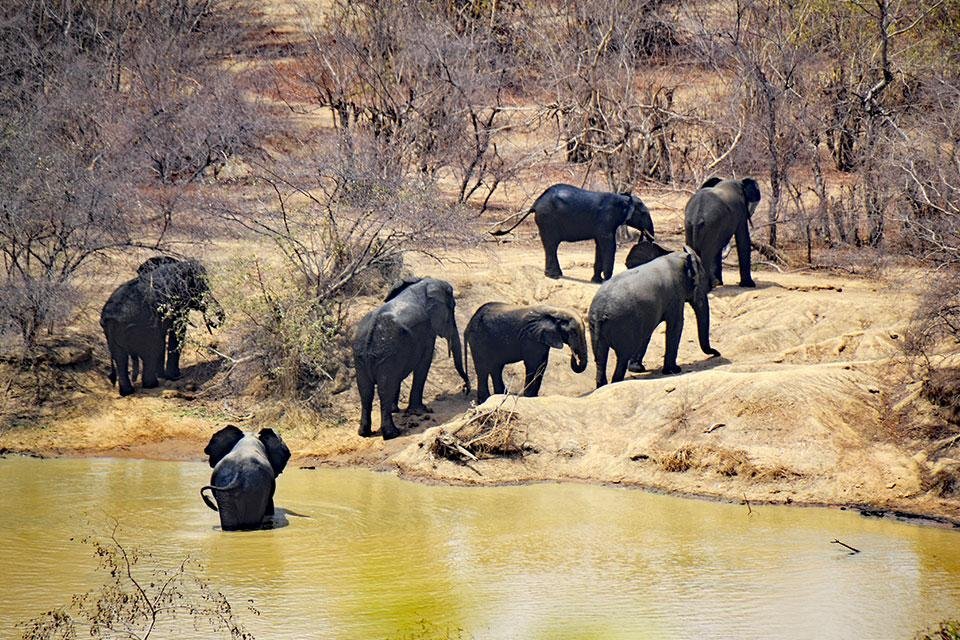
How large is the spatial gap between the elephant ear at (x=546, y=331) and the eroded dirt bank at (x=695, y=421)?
71 cm

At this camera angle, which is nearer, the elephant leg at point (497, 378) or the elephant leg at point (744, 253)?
the elephant leg at point (497, 378)

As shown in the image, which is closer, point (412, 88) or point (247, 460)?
point (247, 460)

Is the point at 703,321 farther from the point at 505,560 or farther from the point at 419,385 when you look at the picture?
the point at 505,560

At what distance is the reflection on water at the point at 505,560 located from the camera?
10805 millimetres

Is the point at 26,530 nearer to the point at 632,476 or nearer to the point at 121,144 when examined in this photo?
the point at 632,476

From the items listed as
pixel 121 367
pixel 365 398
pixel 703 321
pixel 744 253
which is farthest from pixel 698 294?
pixel 121 367

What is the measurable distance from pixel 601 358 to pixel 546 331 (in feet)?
2.65

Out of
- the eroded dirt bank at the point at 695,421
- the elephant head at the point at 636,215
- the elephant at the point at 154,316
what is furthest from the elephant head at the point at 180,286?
the elephant head at the point at 636,215

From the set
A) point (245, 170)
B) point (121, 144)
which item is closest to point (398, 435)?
point (121, 144)

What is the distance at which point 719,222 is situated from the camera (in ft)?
67.4

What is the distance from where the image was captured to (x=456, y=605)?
11.2 meters

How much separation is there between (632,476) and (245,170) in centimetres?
1469

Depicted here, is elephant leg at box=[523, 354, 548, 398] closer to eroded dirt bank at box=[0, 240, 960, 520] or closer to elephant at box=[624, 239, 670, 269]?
eroded dirt bank at box=[0, 240, 960, 520]

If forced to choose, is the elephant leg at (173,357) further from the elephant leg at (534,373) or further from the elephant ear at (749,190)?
the elephant ear at (749,190)
